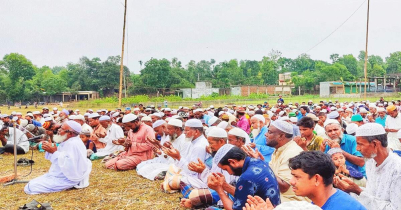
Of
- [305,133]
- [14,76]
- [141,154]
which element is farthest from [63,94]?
[305,133]

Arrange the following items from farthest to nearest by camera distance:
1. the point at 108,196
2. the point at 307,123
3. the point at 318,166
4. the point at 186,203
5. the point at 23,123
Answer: the point at 23,123 < the point at 108,196 < the point at 307,123 < the point at 186,203 < the point at 318,166

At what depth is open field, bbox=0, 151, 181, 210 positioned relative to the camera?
5.22 meters

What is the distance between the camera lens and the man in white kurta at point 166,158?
21.4 feet

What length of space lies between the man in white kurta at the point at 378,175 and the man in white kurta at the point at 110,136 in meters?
6.49

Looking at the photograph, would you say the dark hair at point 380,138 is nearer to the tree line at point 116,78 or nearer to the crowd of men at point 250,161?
the crowd of men at point 250,161

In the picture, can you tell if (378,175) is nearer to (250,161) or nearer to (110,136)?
(250,161)

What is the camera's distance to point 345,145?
481 centimetres

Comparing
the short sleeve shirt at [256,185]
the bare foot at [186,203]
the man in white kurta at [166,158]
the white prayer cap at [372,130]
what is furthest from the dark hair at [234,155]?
the man in white kurta at [166,158]

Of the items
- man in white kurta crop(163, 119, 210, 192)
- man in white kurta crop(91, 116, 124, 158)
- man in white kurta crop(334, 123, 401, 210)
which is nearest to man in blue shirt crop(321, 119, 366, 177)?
man in white kurta crop(334, 123, 401, 210)

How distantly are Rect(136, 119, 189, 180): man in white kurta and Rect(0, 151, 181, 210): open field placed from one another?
16 centimetres

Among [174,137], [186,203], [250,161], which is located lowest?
[186,203]

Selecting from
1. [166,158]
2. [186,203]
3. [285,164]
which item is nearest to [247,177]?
[285,164]

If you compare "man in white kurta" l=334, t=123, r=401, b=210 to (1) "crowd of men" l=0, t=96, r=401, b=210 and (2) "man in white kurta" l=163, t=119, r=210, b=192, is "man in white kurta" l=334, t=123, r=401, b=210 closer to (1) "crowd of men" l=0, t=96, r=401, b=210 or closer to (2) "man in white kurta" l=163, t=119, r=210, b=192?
(1) "crowd of men" l=0, t=96, r=401, b=210

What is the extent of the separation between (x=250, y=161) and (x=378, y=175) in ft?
3.85
